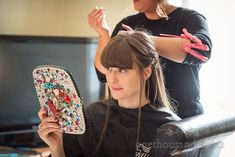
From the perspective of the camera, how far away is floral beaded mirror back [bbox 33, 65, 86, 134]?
1086 millimetres

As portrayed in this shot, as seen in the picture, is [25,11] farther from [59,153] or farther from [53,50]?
[59,153]

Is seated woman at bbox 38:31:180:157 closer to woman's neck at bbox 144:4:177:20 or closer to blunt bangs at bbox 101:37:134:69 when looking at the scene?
blunt bangs at bbox 101:37:134:69

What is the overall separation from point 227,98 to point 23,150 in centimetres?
123

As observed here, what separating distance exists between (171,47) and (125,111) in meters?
0.31

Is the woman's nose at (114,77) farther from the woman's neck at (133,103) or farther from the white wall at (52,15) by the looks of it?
the white wall at (52,15)

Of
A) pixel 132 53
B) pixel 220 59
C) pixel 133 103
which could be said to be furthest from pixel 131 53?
pixel 220 59

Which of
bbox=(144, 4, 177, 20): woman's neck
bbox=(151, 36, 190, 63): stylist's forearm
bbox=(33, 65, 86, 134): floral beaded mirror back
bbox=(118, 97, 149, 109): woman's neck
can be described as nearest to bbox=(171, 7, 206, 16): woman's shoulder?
bbox=(144, 4, 177, 20): woman's neck

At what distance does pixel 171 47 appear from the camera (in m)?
1.15

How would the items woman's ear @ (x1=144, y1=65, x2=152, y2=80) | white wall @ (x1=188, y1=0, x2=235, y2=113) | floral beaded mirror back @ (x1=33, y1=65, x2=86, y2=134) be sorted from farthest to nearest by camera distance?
white wall @ (x1=188, y1=0, x2=235, y2=113), woman's ear @ (x1=144, y1=65, x2=152, y2=80), floral beaded mirror back @ (x1=33, y1=65, x2=86, y2=134)

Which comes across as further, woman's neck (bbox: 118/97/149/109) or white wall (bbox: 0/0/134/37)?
white wall (bbox: 0/0/134/37)

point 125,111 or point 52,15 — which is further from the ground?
point 52,15

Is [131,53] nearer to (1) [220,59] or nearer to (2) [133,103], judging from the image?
(2) [133,103]

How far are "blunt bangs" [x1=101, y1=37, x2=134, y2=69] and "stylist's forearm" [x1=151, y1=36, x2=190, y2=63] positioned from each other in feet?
0.36

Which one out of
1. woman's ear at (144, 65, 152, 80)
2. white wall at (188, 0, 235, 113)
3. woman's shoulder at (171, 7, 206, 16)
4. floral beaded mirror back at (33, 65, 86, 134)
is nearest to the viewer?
floral beaded mirror back at (33, 65, 86, 134)
